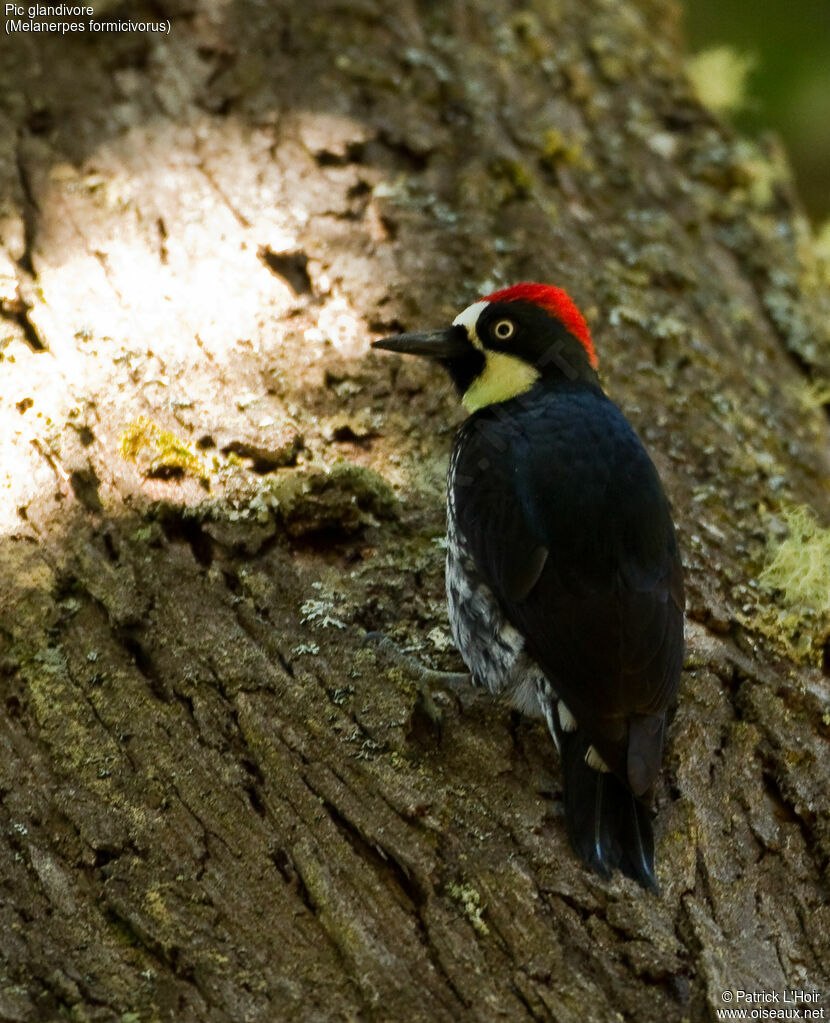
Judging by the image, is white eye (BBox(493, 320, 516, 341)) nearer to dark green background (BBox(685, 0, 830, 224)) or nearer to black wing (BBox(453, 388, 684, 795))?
black wing (BBox(453, 388, 684, 795))

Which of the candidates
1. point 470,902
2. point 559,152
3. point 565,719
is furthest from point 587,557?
point 559,152

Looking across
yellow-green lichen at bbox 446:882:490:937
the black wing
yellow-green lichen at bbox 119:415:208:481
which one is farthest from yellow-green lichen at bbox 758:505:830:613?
yellow-green lichen at bbox 119:415:208:481

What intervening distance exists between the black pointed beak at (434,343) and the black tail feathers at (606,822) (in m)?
1.29

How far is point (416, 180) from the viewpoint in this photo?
151 inches

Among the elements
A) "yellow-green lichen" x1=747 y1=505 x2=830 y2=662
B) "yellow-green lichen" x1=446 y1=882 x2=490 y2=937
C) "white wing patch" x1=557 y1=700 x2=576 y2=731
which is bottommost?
"white wing patch" x1=557 y1=700 x2=576 y2=731

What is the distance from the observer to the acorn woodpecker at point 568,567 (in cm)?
246

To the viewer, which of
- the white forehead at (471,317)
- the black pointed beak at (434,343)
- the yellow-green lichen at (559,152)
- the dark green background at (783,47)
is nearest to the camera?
the black pointed beak at (434,343)

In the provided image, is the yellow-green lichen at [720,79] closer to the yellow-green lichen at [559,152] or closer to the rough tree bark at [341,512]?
the rough tree bark at [341,512]

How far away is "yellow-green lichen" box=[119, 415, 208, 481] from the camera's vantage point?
288 cm

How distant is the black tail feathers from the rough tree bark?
41 millimetres

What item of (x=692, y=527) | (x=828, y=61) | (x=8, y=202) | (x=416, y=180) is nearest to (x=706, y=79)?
(x=828, y=61)

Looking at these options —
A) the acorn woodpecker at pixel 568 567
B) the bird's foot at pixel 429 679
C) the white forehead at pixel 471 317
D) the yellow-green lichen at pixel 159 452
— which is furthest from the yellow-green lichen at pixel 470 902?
the white forehead at pixel 471 317

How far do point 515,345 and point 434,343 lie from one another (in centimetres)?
31

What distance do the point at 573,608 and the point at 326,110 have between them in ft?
7.34
